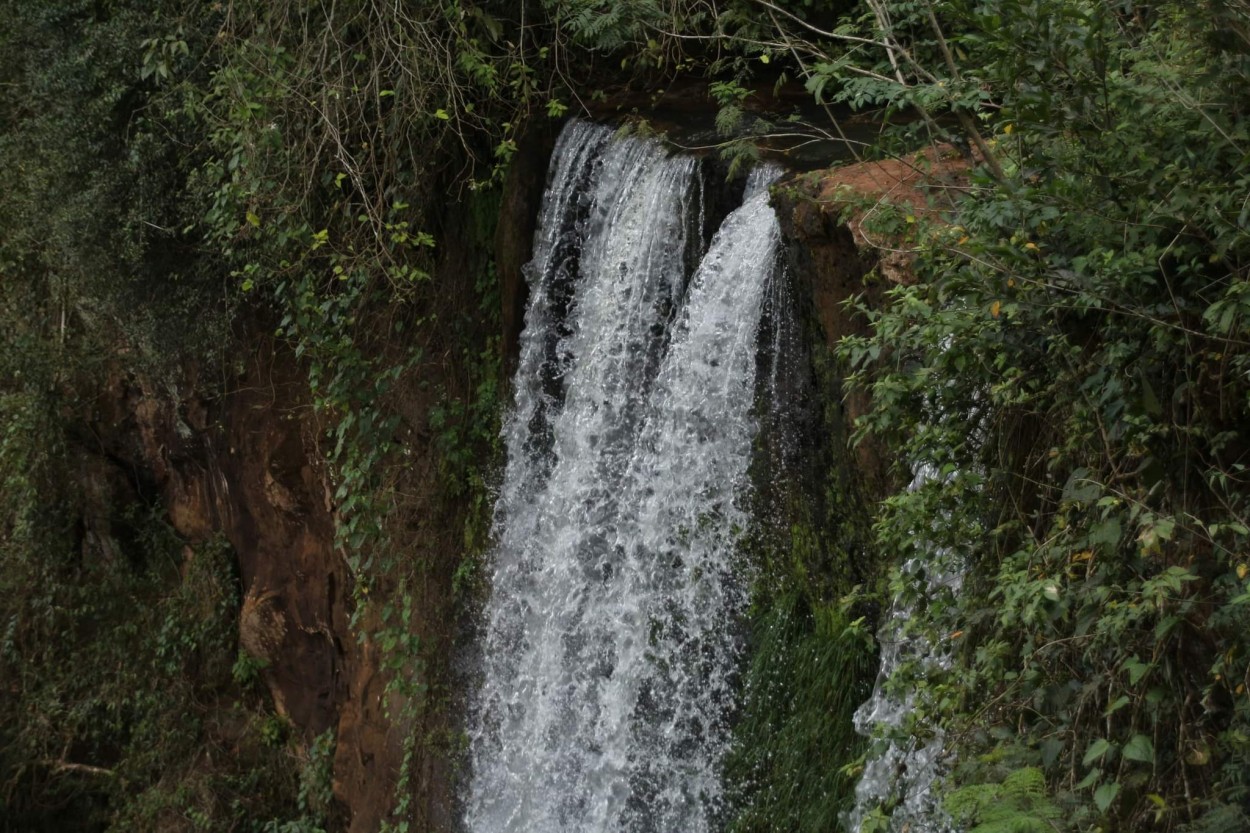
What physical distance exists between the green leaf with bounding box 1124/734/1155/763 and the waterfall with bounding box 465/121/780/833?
276 cm

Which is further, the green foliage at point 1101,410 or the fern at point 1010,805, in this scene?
the green foliage at point 1101,410

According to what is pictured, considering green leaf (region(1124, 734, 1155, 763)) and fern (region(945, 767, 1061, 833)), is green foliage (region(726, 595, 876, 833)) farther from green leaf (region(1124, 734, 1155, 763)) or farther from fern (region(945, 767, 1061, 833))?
green leaf (region(1124, 734, 1155, 763))

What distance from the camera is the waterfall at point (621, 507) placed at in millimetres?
5641

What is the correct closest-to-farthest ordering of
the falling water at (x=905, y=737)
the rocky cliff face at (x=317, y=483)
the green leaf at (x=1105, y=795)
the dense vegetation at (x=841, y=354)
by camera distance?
1. the green leaf at (x=1105, y=795)
2. the dense vegetation at (x=841, y=354)
3. the falling water at (x=905, y=737)
4. the rocky cliff face at (x=317, y=483)

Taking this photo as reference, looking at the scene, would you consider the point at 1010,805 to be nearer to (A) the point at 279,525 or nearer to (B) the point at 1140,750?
(B) the point at 1140,750

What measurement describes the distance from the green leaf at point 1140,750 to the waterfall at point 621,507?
9.04 feet

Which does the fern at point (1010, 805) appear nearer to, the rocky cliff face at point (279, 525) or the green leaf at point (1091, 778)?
the green leaf at point (1091, 778)

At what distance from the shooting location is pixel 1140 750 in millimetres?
2918

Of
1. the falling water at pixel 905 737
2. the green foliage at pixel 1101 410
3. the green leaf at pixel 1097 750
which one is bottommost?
the falling water at pixel 905 737

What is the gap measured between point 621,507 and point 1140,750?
11.1 feet

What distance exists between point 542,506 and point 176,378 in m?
3.98

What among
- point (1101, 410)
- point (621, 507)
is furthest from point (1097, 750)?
point (621, 507)

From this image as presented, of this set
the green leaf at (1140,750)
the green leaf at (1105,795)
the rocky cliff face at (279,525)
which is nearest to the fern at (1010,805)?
the green leaf at (1105,795)

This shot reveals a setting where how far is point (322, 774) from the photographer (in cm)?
888
